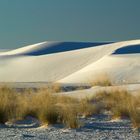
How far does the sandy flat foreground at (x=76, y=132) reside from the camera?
1244 cm

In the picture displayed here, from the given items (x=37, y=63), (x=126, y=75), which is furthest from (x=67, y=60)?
(x=126, y=75)

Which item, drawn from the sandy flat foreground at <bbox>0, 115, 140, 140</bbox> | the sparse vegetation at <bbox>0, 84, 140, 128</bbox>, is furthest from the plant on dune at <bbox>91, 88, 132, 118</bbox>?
the sandy flat foreground at <bbox>0, 115, 140, 140</bbox>

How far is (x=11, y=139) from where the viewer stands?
473 inches

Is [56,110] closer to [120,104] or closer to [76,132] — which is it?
[76,132]

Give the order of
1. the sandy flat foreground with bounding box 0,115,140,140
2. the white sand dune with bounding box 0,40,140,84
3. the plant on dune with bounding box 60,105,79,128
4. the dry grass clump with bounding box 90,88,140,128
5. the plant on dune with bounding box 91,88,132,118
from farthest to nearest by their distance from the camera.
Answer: the white sand dune with bounding box 0,40,140,84 → the plant on dune with bounding box 91,88,132,118 → the dry grass clump with bounding box 90,88,140,128 → the plant on dune with bounding box 60,105,79,128 → the sandy flat foreground with bounding box 0,115,140,140

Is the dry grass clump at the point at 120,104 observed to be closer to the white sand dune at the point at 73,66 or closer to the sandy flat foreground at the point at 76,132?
the sandy flat foreground at the point at 76,132

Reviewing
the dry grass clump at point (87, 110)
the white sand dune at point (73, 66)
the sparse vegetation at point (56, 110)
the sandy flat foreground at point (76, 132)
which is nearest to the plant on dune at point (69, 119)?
the sparse vegetation at point (56, 110)

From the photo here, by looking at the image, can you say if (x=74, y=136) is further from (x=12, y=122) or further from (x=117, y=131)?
(x=12, y=122)

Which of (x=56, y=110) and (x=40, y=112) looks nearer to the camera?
(x=56, y=110)

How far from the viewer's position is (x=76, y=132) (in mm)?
13234

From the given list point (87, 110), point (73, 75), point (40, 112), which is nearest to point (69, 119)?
point (40, 112)

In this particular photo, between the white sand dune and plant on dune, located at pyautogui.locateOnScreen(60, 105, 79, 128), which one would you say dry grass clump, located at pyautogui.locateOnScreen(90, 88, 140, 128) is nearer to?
plant on dune, located at pyautogui.locateOnScreen(60, 105, 79, 128)

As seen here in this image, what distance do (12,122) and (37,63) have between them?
210 ft

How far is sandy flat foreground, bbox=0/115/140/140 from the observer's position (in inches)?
490
